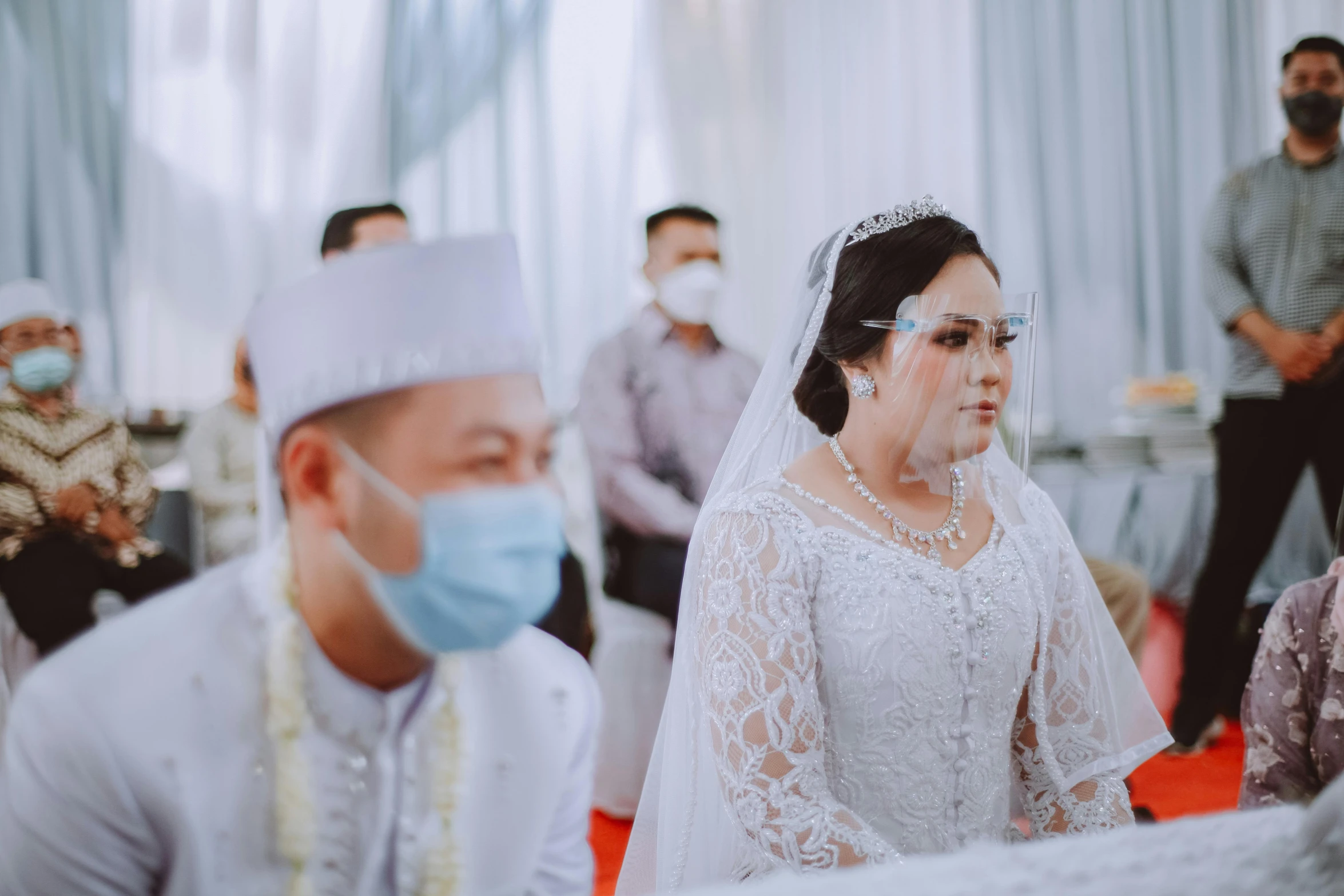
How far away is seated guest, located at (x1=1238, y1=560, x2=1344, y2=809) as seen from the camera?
1.32 meters

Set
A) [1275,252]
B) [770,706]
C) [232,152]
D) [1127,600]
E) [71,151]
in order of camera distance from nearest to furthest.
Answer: [770,706] → [1275,252] → [1127,600] → [71,151] → [232,152]

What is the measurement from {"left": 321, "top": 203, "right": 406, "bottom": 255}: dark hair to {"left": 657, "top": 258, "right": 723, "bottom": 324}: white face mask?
87cm

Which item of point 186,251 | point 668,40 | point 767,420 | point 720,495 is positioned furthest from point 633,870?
point 668,40

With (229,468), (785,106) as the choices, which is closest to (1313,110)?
(229,468)

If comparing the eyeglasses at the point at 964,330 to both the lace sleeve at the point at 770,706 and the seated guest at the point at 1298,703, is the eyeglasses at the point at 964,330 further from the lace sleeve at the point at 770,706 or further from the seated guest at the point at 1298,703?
the seated guest at the point at 1298,703

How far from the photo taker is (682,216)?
2.83 m

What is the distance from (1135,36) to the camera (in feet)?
15.1

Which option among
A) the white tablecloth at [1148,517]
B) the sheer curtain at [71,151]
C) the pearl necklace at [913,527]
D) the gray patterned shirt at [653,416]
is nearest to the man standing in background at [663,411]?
the gray patterned shirt at [653,416]

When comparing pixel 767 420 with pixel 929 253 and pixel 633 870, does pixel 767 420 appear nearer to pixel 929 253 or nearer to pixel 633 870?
pixel 929 253

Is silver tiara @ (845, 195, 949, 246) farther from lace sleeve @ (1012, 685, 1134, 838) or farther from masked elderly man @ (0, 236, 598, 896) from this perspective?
masked elderly man @ (0, 236, 598, 896)

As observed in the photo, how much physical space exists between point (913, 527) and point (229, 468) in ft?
2.66

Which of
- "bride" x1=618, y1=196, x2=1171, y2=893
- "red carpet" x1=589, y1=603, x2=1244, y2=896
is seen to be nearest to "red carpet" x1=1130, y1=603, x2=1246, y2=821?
"red carpet" x1=589, y1=603, x2=1244, y2=896

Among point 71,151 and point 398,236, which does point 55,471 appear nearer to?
point 398,236

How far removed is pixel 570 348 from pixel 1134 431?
1.97 m
